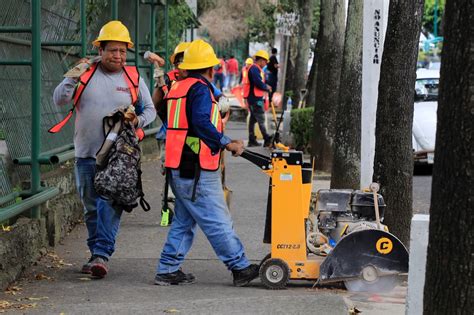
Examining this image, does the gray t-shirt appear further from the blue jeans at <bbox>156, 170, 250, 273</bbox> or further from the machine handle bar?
the machine handle bar

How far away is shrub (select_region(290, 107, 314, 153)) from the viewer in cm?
1997

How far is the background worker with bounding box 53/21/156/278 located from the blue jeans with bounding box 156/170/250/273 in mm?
620

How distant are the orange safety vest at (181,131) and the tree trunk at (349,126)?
5.16 m

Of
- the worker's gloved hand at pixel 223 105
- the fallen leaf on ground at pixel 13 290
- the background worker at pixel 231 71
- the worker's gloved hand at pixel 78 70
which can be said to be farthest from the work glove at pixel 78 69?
the background worker at pixel 231 71

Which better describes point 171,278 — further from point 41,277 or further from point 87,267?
point 41,277

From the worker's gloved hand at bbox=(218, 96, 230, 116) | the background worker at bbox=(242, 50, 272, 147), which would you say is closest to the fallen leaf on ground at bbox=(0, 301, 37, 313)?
the worker's gloved hand at bbox=(218, 96, 230, 116)

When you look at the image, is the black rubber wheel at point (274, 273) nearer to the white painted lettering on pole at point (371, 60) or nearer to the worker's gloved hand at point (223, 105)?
the worker's gloved hand at point (223, 105)

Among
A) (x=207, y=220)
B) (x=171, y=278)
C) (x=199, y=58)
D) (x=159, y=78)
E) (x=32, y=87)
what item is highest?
(x=199, y=58)

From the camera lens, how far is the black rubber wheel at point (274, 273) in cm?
800

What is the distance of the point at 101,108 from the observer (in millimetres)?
8586

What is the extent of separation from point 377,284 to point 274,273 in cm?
74

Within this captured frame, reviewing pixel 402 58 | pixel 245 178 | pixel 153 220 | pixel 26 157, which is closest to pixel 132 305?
pixel 26 157

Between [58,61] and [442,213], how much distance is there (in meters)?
7.68

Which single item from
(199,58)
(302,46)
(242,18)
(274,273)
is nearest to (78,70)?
(199,58)
